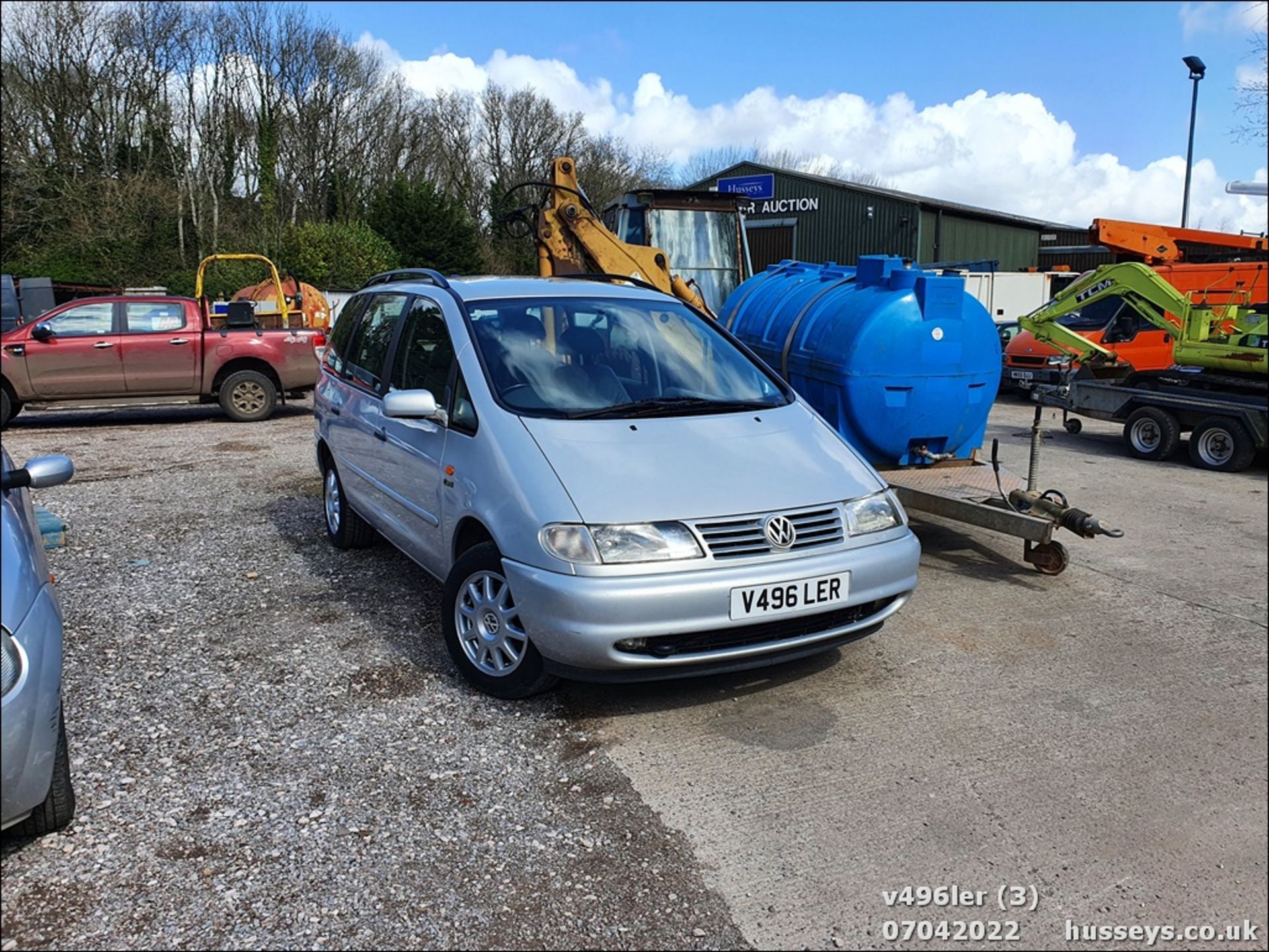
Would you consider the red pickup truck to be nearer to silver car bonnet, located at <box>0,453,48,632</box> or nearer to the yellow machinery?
the yellow machinery

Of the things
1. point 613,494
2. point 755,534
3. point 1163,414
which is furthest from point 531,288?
point 1163,414

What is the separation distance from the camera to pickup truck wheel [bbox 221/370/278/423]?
1354 cm

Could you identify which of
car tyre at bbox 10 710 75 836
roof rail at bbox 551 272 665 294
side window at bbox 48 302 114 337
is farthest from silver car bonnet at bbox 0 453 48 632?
side window at bbox 48 302 114 337

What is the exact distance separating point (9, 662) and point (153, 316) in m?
11.9

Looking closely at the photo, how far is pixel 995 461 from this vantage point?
607cm

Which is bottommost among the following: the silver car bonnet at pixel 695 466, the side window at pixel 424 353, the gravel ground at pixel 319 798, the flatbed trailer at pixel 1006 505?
the gravel ground at pixel 319 798

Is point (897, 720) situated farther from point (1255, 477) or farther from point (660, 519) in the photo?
point (1255, 477)

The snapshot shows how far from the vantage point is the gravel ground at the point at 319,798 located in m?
2.78

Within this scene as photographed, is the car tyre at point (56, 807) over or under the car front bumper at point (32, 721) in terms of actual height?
under

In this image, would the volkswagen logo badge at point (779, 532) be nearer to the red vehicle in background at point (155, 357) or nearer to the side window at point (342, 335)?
the side window at point (342, 335)

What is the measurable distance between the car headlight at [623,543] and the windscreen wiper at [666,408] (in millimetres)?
802

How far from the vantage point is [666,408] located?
15.0 feet

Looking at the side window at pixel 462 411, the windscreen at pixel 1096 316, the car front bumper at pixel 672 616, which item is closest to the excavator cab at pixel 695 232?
the windscreen at pixel 1096 316

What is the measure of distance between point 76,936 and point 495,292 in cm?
342
